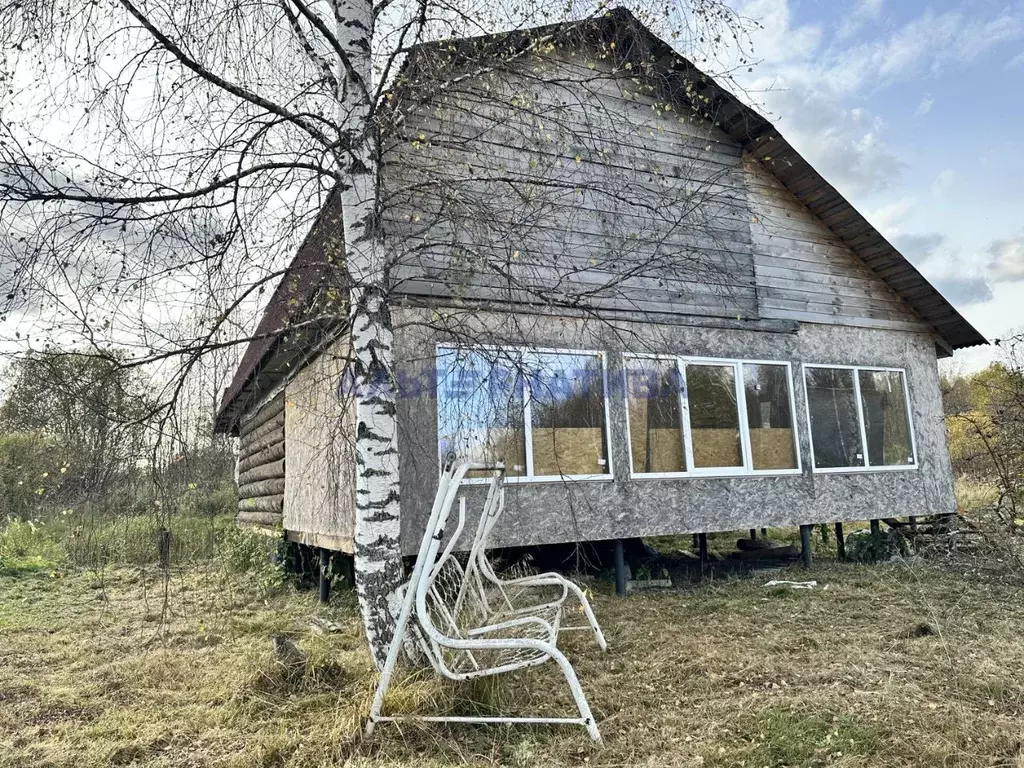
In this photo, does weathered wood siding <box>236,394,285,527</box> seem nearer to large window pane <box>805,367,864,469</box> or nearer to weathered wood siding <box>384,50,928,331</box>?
weathered wood siding <box>384,50,928,331</box>

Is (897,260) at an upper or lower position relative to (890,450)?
upper

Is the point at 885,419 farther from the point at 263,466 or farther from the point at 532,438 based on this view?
the point at 263,466

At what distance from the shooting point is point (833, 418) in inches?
334

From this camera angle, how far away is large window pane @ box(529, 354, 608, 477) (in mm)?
6609

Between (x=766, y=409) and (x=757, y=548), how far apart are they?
7.74 ft

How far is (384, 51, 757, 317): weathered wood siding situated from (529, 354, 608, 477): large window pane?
0.69 metres

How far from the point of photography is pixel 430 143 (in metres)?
4.29

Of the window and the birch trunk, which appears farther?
the window

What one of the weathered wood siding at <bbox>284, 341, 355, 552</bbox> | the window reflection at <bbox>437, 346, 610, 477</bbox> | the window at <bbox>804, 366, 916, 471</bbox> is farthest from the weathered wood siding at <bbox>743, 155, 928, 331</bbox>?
the weathered wood siding at <bbox>284, 341, 355, 552</bbox>

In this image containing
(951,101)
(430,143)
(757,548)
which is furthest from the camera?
(757,548)

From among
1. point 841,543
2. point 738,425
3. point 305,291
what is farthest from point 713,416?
point 305,291

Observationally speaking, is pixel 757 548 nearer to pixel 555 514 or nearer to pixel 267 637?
pixel 555 514

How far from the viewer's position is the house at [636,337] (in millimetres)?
5078

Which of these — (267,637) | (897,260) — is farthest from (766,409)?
(267,637)
